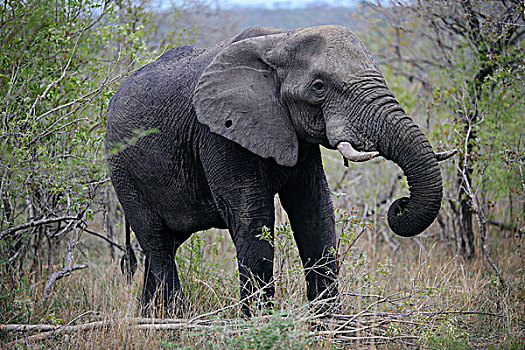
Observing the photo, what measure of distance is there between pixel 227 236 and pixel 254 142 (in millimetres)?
4855

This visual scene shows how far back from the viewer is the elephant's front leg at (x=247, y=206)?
5.19 meters

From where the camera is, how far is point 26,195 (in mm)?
6809

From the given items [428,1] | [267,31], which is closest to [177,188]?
[267,31]

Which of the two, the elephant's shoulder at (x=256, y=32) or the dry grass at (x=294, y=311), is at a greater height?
the elephant's shoulder at (x=256, y=32)

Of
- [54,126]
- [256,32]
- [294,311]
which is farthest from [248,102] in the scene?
[54,126]

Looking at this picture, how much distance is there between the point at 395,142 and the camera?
4430 millimetres

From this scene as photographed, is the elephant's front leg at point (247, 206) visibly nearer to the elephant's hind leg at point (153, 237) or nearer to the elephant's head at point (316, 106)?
the elephant's head at point (316, 106)

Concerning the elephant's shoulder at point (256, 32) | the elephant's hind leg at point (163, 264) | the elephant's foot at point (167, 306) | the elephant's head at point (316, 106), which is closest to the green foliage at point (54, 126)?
the elephant's hind leg at point (163, 264)

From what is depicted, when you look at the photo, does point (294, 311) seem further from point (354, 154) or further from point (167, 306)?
point (167, 306)

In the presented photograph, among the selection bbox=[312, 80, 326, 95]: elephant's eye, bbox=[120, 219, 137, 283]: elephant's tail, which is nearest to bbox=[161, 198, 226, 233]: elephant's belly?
bbox=[120, 219, 137, 283]: elephant's tail

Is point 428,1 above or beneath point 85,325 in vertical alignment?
above

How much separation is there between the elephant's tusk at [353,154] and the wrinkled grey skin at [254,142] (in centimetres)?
7

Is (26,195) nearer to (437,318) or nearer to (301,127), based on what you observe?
(301,127)

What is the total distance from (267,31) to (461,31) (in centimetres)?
412
